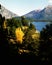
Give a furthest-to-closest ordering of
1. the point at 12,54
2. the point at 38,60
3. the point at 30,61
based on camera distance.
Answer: the point at 12,54 → the point at 30,61 → the point at 38,60

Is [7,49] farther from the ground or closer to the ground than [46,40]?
closer to the ground

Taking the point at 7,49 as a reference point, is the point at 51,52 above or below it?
above

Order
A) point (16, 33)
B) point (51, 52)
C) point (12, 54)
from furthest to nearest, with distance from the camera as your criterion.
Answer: point (16, 33), point (12, 54), point (51, 52)

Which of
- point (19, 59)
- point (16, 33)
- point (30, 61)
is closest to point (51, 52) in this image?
point (30, 61)

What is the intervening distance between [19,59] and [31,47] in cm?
1373

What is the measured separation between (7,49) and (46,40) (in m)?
13.3

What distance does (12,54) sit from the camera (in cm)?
4750

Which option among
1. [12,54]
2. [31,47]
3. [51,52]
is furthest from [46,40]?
[31,47]

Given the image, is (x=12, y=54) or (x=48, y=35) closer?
(x=48, y=35)

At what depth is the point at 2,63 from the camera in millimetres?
44812

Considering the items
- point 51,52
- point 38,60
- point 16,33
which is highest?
point 51,52

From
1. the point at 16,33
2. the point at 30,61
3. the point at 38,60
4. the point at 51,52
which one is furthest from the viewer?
the point at 16,33

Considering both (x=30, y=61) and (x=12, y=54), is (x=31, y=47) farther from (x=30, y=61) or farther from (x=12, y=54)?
(x=30, y=61)

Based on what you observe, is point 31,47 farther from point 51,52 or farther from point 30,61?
point 51,52
